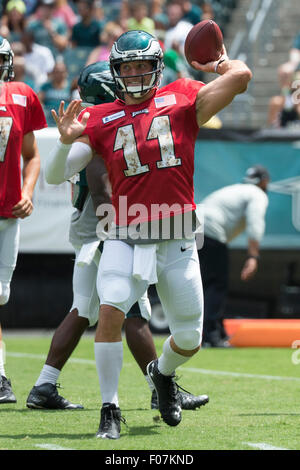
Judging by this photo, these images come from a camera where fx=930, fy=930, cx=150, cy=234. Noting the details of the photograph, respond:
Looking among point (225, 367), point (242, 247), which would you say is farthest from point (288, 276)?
point (225, 367)

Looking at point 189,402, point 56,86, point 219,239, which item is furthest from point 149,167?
point 56,86

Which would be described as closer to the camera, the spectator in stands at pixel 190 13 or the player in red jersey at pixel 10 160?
the player in red jersey at pixel 10 160

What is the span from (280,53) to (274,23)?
0.47 meters

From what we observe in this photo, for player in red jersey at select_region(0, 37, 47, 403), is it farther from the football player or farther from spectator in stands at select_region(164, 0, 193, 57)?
spectator in stands at select_region(164, 0, 193, 57)

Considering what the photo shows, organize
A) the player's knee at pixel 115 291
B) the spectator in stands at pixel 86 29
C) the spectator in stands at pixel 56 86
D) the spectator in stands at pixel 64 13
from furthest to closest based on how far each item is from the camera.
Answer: the spectator in stands at pixel 64 13 < the spectator in stands at pixel 86 29 < the spectator in stands at pixel 56 86 < the player's knee at pixel 115 291

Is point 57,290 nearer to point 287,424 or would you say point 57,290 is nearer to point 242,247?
point 242,247

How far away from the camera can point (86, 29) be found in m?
13.8

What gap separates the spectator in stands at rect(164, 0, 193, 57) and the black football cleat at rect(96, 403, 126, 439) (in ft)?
29.8

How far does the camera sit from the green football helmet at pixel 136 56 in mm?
4516

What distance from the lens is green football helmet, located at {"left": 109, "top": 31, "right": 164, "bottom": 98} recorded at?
452 cm

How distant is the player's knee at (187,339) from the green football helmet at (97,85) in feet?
5.25

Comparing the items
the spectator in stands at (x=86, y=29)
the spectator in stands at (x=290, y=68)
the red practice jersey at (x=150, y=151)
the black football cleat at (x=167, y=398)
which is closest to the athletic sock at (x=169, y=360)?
the black football cleat at (x=167, y=398)

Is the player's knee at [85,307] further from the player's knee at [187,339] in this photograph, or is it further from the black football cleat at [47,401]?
the player's knee at [187,339]

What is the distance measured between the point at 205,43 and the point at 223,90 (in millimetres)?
410
